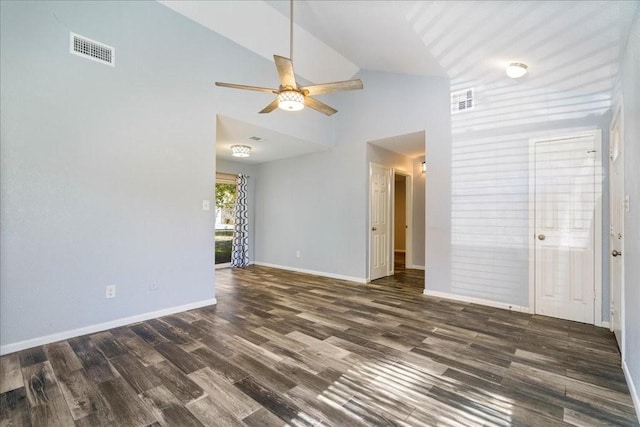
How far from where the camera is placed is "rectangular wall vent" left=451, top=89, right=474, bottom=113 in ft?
13.4

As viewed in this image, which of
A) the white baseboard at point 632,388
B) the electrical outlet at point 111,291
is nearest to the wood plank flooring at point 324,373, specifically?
the white baseboard at point 632,388

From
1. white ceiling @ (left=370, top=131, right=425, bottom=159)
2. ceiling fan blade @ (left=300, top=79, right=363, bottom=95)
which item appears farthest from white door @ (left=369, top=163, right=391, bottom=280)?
ceiling fan blade @ (left=300, top=79, right=363, bottom=95)

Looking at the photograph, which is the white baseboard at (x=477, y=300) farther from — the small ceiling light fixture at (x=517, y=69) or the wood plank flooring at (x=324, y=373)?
the small ceiling light fixture at (x=517, y=69)

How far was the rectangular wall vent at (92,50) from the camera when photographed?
2.86 meters

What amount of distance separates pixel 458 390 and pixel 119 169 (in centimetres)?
371

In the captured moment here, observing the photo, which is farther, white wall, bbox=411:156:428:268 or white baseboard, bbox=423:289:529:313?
white wall, bbox=411:156:428:268

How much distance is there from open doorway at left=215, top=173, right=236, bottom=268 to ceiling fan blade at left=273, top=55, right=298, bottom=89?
4.57 metres

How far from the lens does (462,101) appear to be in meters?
4.16

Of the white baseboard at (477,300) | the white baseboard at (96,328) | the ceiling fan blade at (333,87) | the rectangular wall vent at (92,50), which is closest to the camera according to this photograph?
the white baseboard at (96,328)

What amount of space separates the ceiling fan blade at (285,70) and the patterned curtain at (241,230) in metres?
4.60

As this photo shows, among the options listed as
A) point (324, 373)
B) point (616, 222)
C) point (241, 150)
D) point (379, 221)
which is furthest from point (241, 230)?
point (616, 222)

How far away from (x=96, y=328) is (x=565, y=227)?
5294 millimetres

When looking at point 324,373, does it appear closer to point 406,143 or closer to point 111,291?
point 111,291

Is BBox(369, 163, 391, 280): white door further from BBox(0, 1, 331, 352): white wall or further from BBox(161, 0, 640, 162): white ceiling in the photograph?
BBox(0, 1, 331, 352): white wall
